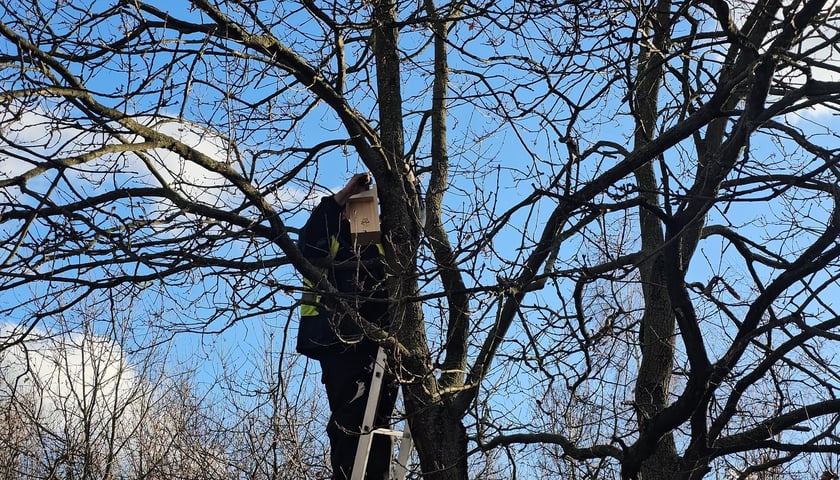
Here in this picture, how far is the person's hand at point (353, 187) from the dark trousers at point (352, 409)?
0.84 m

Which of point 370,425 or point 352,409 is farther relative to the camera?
point 352,409

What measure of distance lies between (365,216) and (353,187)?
0.18 metres

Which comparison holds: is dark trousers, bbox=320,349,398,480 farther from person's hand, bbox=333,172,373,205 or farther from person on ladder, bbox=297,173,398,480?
person's hand, bbox=333,172,373,205

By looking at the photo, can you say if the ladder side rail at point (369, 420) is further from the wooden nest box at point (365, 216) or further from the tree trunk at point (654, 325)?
the tree trunk at point (654, 325)

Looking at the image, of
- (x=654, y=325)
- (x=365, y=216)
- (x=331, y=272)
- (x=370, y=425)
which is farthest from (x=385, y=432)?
(x=654, y=325)

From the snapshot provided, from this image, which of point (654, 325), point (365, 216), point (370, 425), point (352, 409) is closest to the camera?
point (370, 425)

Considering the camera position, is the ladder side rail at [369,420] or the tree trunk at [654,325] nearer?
the ladder side rail at [369,420]

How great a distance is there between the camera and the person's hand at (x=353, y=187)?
184 inches

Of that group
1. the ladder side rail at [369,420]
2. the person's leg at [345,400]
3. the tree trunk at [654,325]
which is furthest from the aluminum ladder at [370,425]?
the tree trunk at [654,325]

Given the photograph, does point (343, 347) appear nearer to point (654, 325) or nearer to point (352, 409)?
point (352, 409)

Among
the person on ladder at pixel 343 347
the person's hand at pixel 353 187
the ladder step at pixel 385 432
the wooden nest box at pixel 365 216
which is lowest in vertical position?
the ladder step at pixel 385 432

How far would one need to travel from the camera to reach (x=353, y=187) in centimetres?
469

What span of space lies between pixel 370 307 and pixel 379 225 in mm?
487

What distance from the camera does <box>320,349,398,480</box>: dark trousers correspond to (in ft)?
14.7
